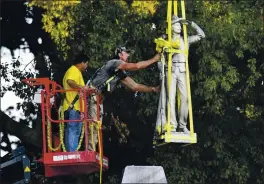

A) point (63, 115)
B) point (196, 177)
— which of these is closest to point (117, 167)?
point (196, 177)

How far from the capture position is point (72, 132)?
1425 cm

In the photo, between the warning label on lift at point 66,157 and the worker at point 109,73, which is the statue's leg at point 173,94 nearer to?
the worker at point 109,73

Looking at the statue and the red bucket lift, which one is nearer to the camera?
the red bucket lift

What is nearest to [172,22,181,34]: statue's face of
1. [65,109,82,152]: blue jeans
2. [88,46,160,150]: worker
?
[88,46,160,150]: worker

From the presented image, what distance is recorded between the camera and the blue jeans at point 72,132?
559 inches

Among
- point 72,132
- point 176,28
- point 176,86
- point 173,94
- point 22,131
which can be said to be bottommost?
point 72,132

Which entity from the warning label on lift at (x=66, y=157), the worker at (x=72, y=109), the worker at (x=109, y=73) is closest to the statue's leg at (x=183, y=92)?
the worker at (x=109, y=73)

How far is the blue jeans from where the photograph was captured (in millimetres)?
14188

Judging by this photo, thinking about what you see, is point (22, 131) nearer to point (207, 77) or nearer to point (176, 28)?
point (207, 77)

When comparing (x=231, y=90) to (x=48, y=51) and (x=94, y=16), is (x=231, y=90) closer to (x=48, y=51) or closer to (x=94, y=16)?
(x=94, y=16)

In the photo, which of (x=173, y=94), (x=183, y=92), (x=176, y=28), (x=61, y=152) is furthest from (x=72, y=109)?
(x=176, y=28)

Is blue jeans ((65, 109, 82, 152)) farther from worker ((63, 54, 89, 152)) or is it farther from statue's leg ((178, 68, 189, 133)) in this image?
statue's leg ((178, 68, 189, 133))

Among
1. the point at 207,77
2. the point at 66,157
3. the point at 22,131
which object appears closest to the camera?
the point at 66,157

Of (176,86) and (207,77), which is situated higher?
(207,77)
